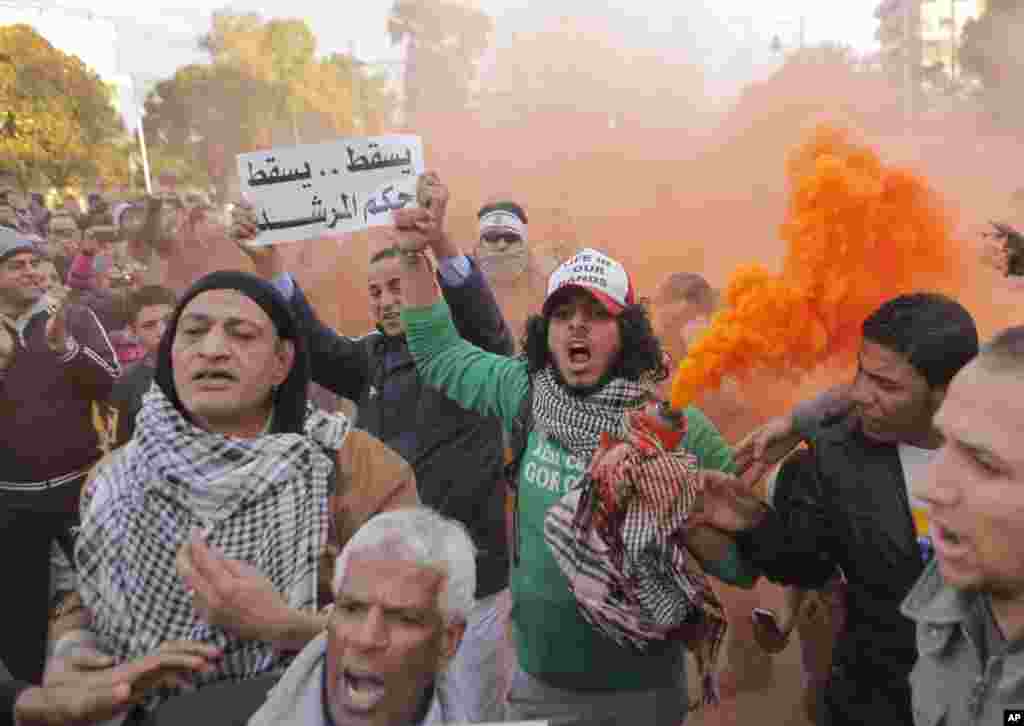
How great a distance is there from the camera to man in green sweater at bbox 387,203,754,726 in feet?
7.26

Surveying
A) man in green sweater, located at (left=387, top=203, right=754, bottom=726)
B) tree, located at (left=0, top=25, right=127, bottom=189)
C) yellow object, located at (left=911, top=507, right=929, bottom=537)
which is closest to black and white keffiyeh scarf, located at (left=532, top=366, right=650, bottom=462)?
man in green sweater, located at (left=387, top=203, right=754, bottom=726)

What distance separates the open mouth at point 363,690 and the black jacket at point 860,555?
89cm

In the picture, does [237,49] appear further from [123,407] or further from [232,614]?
[232,614]

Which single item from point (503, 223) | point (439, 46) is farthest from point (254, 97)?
point (503, 223)

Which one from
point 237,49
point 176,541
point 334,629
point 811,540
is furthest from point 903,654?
point 237,49

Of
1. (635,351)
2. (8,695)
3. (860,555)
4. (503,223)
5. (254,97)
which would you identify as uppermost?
(254,97)

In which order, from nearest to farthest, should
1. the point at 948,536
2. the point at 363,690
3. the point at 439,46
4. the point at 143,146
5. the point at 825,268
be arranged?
the point at 948,536
the point at 363,690
the point at 825,268
the point at 439,46
the point at 143,146

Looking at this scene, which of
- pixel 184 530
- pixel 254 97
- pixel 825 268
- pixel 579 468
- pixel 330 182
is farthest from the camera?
pixel 254 97

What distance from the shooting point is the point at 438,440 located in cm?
300

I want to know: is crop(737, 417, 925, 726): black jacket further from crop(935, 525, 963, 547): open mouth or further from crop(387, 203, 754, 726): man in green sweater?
crop(935, 525, 963, 547): open mouth

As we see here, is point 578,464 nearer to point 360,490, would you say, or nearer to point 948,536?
point 360,490

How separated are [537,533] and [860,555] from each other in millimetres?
846

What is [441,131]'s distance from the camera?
4539mm

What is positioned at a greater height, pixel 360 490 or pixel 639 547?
pixel 360 490
